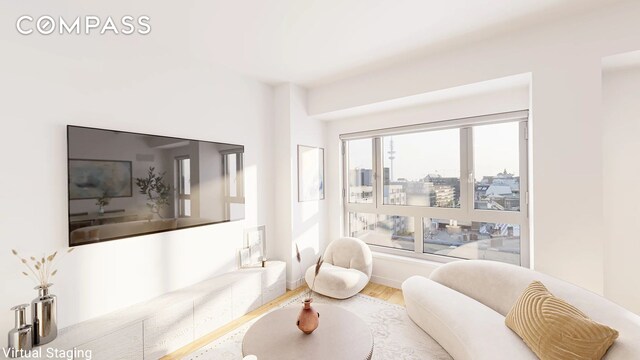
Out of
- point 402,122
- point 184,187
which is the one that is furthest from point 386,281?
point 184,187

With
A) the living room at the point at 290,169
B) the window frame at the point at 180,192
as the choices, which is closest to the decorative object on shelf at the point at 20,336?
the living room at the point at 290,169

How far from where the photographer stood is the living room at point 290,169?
74.0 inches

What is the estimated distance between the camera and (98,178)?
2.14m

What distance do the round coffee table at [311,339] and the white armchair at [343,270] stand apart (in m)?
1.02

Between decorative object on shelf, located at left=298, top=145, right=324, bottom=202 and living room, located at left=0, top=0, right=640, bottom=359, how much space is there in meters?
0.29

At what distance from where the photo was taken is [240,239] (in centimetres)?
332

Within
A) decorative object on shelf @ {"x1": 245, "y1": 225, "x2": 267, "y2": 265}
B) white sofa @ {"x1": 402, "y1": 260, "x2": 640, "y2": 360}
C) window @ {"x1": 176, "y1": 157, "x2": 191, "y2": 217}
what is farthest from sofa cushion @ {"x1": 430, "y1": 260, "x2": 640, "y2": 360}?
window @ {"x1": 176, "y1": 157, "x2": 191, "y2": 217}

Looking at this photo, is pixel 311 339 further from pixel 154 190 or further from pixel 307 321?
pixel 154 190

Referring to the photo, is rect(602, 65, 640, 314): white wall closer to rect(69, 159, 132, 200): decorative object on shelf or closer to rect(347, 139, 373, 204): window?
rect(347, 139, 373, 204): window

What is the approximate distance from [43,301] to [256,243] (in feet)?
6.53

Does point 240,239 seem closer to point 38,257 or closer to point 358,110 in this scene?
point 38,257

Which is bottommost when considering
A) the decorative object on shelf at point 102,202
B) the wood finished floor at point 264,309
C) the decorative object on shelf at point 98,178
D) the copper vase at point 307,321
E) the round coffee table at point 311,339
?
the wood finished floor at point 264,309

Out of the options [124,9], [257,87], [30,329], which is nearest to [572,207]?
[257,87]

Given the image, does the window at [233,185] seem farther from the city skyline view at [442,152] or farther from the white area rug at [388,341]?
the city skyline view at [442,152]
